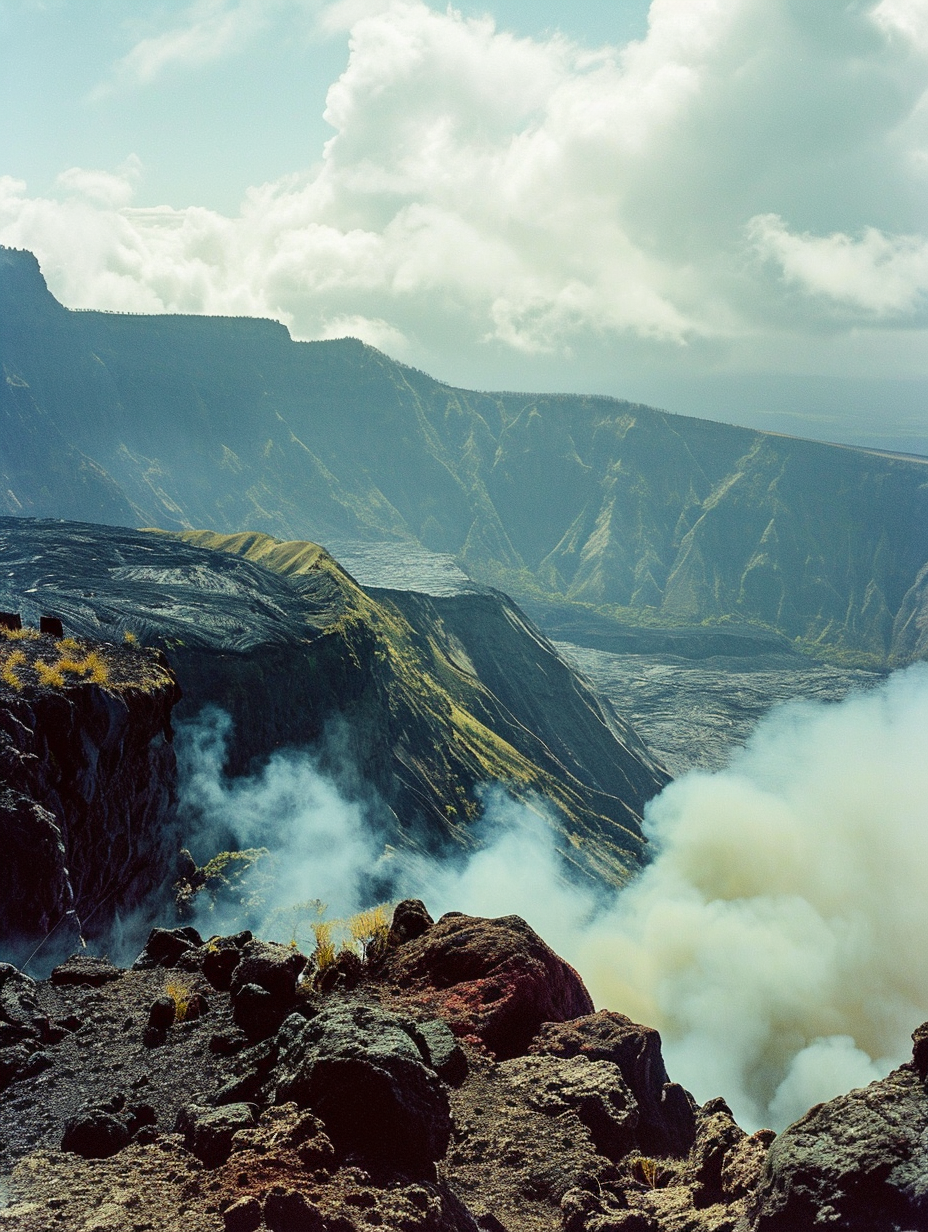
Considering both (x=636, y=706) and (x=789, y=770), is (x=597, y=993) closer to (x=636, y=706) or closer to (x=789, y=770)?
(x=789, y=770)

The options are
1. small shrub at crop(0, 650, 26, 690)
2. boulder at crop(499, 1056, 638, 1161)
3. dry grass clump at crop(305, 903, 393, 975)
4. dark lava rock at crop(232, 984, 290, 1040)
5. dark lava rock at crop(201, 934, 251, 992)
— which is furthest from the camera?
small shrub at crop(0, 650, 26, 690)

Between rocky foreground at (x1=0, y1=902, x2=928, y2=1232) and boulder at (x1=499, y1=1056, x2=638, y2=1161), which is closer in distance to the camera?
rocky foreground at (x1=0, y1=902, x2=928, y2=1232)

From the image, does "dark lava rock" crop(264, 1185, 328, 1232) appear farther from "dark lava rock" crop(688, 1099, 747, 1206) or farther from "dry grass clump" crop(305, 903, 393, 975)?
"dry grass clump" crop(305, 903, 393, 975)

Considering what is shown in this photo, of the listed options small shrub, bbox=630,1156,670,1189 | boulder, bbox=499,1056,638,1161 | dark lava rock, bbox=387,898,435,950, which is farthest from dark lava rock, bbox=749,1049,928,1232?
dark lava rock, bbox=387,898,435,950

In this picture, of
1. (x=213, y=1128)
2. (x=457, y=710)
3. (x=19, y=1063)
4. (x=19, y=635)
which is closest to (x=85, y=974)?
(x=19, y=1063)

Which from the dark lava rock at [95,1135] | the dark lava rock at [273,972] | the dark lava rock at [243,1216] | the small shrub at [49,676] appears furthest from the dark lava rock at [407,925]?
the small shrub at [49,676]

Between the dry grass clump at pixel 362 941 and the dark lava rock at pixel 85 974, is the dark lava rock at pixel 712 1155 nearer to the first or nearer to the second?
the dry grass clump at pixel 362 941

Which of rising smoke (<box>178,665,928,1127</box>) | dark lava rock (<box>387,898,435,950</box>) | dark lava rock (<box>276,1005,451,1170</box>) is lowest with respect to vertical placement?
rising smoke (<box>178,665,928,1127</box>)

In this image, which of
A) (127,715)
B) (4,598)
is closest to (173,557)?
(4,598)
